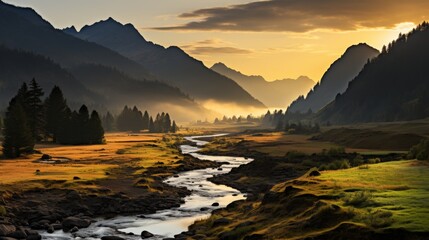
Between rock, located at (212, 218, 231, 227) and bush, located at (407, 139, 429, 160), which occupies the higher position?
bush, located at (407, 139, 429, 160)

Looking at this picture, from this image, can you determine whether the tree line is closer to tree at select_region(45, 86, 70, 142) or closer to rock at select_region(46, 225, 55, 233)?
tree at select_region(45, 86, 70, 142)

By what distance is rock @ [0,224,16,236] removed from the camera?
43.3 metres

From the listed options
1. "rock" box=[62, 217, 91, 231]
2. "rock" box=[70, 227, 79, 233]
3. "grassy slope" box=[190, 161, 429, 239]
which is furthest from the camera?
"rock" box=[62, 217, 91, 231]

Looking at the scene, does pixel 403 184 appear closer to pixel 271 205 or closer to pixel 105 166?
pixel 271 205

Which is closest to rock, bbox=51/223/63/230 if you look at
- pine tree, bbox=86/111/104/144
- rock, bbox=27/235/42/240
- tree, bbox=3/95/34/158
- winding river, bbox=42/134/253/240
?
winding river, bbox=42/134/253/240

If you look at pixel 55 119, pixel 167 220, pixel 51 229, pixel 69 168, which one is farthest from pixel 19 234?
pixel 55 119

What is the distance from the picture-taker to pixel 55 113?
146m

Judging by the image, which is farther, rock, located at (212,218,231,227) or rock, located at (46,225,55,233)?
rock, located at (46,225,55,233)

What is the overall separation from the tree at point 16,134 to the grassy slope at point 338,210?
6688cm

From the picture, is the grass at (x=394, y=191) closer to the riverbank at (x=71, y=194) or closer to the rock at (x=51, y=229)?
the riverbank at (x=71, y=194)

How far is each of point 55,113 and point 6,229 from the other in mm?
106346

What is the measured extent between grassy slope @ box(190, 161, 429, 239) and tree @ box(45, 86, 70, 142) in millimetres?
104882

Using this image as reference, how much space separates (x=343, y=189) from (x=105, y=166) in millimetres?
60882

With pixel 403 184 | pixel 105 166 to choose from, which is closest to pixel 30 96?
pixel 105 166
